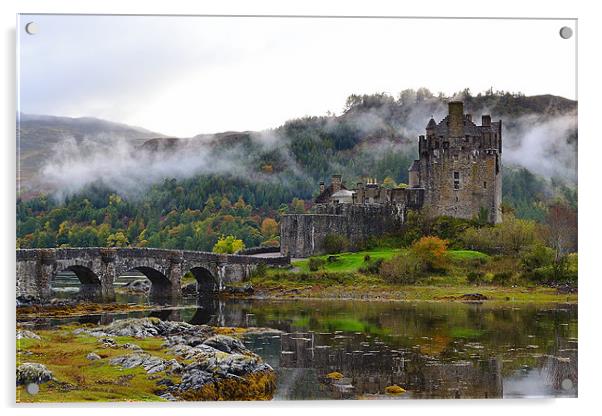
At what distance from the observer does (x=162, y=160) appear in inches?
874

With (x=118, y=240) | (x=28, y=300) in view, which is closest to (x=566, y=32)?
(x=28, y=300)

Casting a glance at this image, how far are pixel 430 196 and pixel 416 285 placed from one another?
259 inches

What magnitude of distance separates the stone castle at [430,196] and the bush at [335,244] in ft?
0.50

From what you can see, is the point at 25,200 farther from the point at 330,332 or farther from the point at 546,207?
the point at 546,207

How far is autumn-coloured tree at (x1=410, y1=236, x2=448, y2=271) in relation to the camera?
20125 mm

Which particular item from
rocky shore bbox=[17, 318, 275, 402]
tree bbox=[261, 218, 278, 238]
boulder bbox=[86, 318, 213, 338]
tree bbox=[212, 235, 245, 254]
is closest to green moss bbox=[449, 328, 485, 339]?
rocky shore bbox=[17, 318, 275, 402]

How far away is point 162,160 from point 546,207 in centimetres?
837

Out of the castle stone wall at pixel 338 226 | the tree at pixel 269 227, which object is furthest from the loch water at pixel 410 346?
the tree at pixel 269 227

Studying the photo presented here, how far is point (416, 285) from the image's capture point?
1939cm

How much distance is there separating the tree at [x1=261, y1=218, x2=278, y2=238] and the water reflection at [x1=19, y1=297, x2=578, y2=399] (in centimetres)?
916

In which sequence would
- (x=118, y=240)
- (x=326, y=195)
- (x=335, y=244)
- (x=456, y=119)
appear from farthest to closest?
(x=326, y=195)
(x=335, y=244)
(x=118, y=240)
(x=456, y=119)

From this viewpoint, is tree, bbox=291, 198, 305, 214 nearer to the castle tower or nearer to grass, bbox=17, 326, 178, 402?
the castle tower

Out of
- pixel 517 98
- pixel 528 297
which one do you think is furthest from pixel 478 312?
pixel 517 98

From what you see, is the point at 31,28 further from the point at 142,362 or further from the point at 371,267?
the point at 371,267
